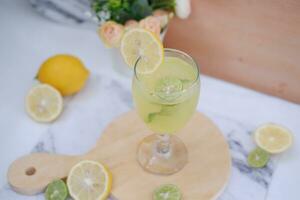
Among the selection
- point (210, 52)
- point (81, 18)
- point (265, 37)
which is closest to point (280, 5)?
point (265, 37)

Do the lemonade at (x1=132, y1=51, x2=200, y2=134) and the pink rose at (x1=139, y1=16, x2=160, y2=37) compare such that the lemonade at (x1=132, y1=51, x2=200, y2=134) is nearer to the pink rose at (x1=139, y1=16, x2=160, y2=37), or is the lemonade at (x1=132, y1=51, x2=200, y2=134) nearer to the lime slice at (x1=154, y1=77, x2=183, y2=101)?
the lime slice at (x1=154, y1=77, x2=183, y2=101)

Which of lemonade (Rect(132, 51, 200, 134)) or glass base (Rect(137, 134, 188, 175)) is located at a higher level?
lemonade (Rect(132, 51, 200, 134))

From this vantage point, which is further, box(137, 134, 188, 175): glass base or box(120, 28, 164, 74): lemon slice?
box(137, 134, 188, 175): glass base

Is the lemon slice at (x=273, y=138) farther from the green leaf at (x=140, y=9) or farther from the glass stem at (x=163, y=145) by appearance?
the green leaf at (x=140, y=9)

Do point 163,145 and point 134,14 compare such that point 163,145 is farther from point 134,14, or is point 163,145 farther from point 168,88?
point 134,14

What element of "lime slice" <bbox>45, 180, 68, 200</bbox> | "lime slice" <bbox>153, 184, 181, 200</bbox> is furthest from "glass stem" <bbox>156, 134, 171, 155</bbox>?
"lime slice" <bbox>45, 180, 68, 200</bbox>

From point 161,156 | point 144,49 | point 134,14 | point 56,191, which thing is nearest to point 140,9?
point 134,14
